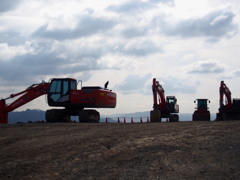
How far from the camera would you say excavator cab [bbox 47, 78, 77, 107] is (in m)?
29.0

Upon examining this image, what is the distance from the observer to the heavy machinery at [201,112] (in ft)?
152

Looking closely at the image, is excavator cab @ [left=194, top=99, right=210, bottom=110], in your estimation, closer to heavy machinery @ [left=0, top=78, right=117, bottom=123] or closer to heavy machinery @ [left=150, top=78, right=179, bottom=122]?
heavy machinery @ [left=150, top=78, right=179, bottom=122]

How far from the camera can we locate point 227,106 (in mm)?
44594

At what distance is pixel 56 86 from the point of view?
2916cm

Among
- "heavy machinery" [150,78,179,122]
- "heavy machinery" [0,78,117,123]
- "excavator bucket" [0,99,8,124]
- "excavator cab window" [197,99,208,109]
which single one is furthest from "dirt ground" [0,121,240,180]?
"excavator cab window" [197,99,208,109]

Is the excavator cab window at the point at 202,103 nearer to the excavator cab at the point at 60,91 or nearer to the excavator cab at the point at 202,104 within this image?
the excavator cab at the point at 202,104

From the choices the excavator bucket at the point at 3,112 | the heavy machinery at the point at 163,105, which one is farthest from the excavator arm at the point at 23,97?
the heavy machinery at the point at 163,105

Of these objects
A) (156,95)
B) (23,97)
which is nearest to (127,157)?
(23,97)

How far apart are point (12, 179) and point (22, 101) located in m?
22.3

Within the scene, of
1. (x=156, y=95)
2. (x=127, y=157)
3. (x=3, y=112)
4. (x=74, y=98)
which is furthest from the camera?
(x=156, y=95)

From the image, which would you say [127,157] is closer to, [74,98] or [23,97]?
[74,98]

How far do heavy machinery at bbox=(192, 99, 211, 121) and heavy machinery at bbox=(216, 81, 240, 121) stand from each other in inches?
81.0

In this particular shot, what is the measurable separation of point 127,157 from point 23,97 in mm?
22067

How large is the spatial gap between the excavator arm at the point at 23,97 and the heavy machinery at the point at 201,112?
2371 cm
